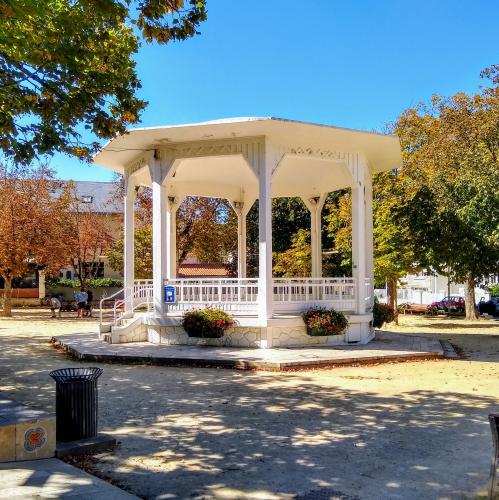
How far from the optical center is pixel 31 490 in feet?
13.9

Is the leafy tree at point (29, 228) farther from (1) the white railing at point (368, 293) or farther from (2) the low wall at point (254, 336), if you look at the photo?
(1) the white railing at point (368, 293)

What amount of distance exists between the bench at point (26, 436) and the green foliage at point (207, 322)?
782cm

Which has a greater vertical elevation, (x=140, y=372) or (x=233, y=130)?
(x=233, y=130)

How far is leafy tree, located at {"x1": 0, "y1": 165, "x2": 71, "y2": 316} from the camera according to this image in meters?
26.5

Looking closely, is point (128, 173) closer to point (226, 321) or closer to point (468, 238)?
point (226, 321)

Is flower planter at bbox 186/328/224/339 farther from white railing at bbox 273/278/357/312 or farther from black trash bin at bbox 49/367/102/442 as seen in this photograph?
black trash bin at bbox 49/367/102/442

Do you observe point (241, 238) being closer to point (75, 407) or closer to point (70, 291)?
point (75, 407)

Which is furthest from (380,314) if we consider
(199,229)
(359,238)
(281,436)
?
(199,229)

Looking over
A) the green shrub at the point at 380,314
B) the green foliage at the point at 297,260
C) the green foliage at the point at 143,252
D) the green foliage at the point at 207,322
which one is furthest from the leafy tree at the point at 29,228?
the green shrub at the point at 380,314

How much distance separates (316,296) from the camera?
13945 mm

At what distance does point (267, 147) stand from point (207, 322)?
437cm

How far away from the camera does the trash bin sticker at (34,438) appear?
5051mm

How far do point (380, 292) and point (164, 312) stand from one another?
3395 centimetres

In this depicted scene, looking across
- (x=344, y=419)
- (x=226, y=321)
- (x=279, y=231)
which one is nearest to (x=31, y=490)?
(x=344, y=419)
